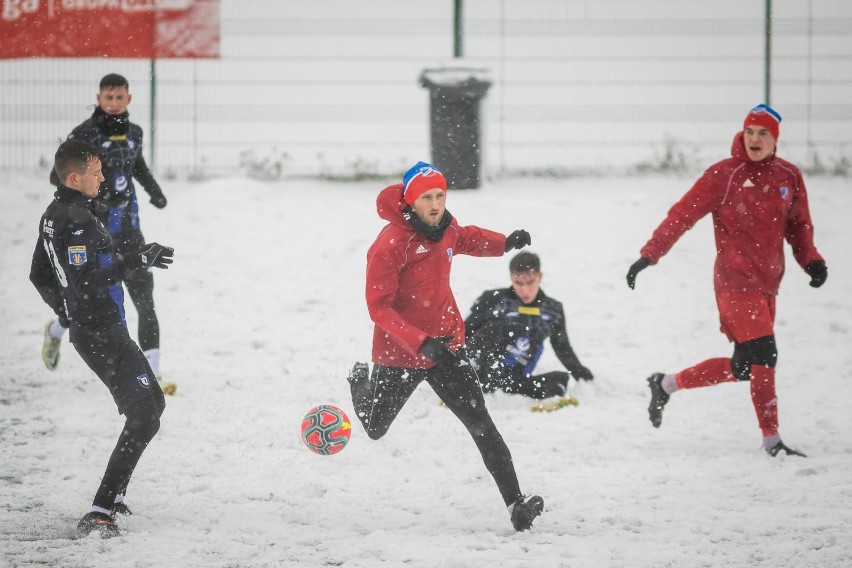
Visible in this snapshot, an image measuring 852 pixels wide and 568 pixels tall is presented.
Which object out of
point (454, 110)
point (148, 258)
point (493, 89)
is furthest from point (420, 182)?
point (493, 89)

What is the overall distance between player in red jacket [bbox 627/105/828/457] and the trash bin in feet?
19.2

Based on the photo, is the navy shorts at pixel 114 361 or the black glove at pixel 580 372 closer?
the navy shorts at pixel 114 361

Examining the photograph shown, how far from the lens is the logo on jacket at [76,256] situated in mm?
4598

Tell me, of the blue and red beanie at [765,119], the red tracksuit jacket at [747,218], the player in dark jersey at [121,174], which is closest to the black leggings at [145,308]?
the player in dark jersey at [121,174]

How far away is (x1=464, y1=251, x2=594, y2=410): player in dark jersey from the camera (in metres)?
6.98

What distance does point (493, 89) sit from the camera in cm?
1252

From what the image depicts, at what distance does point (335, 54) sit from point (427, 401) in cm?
698

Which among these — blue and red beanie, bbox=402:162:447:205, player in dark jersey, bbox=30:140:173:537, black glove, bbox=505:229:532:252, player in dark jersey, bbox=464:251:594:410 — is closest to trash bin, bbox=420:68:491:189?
player in dark jersey, bbox=464:251:594:410

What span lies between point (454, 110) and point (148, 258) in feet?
24.1

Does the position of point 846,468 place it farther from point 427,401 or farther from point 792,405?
point 427,401

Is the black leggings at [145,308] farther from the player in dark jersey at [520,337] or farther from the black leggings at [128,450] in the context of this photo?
the black leggings at [128,450]

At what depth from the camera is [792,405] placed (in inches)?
273

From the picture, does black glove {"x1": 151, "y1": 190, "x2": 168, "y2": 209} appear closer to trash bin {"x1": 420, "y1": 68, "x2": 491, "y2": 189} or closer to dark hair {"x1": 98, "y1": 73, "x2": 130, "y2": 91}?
dark hair {"x1": 98, "y1": 73, "x2": 130, "y2": 91}

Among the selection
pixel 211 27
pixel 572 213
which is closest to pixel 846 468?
pixel 572 213
